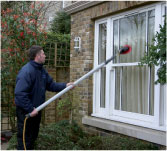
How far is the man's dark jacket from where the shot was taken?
3922 mm

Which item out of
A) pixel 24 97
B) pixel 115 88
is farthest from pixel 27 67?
pixel 115 88

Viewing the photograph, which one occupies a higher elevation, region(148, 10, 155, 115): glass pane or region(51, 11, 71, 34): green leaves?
region(51, 11, 71, 34): green leaves

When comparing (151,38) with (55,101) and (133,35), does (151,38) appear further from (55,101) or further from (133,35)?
(55,101)

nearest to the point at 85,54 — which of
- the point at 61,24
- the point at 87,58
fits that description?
the point at 87,58

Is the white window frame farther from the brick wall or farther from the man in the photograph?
the brick wall

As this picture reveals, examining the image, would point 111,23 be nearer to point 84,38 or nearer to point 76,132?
point 84,38

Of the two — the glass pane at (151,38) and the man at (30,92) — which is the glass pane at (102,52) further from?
the man at (30,92)

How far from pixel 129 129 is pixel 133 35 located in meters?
1.86

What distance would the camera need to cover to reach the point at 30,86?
4.07 metres

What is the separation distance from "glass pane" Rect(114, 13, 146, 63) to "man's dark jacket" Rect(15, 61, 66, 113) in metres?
1.79

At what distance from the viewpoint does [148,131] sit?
14.9 ft

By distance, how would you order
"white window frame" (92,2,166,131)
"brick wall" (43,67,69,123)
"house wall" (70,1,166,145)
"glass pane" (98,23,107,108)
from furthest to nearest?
"brick wall" (43,67,69,123) < "glass pane" (98,23,107,108) < "house wall" (70,1,166,145) < "white window frame" (92,2,166,131)

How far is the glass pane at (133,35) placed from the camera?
491 centimetres

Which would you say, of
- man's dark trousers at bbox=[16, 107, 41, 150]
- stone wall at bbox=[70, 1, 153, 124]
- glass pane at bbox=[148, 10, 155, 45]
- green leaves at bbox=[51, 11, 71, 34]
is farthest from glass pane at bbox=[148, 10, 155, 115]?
green leaves at bbox=[51, 11, 71, 34]
